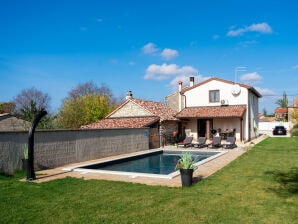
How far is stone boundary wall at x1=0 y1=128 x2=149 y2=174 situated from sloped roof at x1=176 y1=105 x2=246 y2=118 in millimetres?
8791

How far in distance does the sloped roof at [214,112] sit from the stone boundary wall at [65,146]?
879cm

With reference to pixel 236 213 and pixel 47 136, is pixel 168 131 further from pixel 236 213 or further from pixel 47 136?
pixel 236 213

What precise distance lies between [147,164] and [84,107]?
1088 inches

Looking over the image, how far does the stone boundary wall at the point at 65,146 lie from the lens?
481 inches

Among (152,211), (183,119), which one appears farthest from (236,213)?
(183,119)

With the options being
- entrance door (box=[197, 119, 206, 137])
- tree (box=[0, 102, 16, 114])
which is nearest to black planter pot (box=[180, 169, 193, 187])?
entrance door (box=[197, 119, 206, 137])

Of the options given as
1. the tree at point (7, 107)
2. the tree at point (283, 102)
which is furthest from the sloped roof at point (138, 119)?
the tree at point (283, 102)

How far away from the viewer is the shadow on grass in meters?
8.63

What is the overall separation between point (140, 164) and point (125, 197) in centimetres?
968

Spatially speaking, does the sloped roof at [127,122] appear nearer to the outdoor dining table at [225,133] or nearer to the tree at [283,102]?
the outdoor dining table at [225,133]

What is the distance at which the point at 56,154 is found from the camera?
14578 mm

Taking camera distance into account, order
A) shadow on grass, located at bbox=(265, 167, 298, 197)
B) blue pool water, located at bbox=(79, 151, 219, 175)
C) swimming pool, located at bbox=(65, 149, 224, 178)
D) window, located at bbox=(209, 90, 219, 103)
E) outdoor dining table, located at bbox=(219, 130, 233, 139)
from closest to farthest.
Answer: shadow on grass, located at bbox=(265, 167, 298, 197) → swimming pool, located at bbox=(65, 149, 224, 178) → blue pool water, located at bbox=(79, 151, 219, 175) → outdoor dining table, located at bbox=(219, 130, 233, 139) → window, located at bbox=(209, 90, 219, 103)

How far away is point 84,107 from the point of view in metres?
43.2

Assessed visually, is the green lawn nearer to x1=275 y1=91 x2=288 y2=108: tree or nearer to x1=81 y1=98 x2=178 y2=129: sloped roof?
x1=81 y1=98 x2=178 y2=129: sloped roof
